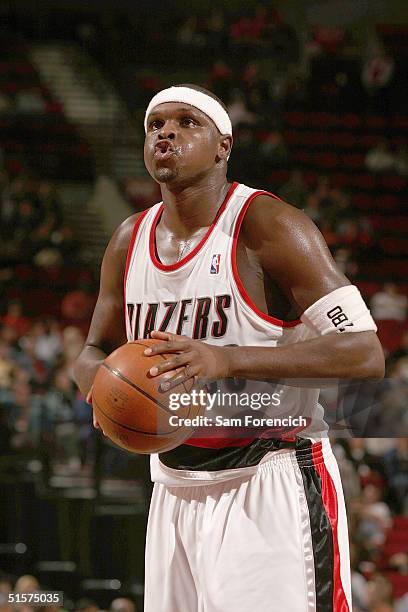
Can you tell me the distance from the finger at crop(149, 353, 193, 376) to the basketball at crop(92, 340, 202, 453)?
0.12 ft

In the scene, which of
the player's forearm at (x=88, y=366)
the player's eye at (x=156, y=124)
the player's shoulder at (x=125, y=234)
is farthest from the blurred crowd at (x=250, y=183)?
the player's eye at (x=156, y=124)

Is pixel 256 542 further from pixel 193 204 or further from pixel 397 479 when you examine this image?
pixel 397 479

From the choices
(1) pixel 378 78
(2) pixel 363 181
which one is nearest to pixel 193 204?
(2) pixel 363 181

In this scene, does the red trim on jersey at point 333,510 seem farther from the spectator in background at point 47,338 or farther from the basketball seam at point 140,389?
the spectator in background at point 47,338

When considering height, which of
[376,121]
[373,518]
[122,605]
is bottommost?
[373,518]

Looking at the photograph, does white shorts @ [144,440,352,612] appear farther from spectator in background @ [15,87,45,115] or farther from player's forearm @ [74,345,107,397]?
spectator in background @ [15,87,45,115]

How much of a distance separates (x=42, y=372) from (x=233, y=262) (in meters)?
4.93

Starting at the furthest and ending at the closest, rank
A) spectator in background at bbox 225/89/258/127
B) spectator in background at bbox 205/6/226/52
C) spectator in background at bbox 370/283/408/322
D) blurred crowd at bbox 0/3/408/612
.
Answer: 1. spectator in background at bbox 205/6/226/52
2. spectator in background at bbox 225/89/258/127
3. spectator in background at bbox 370/283/408/322
4. blurred crowd at bbox 0/3/408/612

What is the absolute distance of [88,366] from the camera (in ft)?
9.36

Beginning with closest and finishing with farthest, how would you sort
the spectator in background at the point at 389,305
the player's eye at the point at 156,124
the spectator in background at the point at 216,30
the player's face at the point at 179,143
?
the player's face at the point at 179,143
the player's eye at the point at 156,124
the spectator in background at the point at 389,305
the spectator in background at the point at 216,30

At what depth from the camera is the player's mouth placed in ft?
8.70

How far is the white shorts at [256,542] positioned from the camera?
8.11 ft

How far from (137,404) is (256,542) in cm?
48

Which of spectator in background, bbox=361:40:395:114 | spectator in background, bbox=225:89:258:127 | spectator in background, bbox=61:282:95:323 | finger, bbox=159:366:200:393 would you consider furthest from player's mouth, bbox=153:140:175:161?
spectator in background, bbox=361:40:395:114
